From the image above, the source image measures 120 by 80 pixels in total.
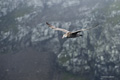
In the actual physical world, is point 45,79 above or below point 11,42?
below

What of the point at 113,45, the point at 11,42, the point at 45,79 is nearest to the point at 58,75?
the point at 45,79

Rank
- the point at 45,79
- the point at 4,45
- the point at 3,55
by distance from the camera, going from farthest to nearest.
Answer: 1. the point at 4,45
2. the point at 3,55
3. the point at 45,79

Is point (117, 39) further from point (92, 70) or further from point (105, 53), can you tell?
point (92, 70)

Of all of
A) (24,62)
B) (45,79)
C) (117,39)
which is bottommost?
(45,79)

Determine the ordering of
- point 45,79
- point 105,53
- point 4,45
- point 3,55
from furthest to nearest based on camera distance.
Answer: point 4,45, point 3,55, point 105,53, point 45,79

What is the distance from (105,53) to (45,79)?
207 feet

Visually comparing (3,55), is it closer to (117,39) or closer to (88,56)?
(88,56)

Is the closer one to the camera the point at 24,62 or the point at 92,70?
the point at 92,70

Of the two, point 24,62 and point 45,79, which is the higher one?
point 24,62

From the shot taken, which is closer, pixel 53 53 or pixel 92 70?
pixel 92 70

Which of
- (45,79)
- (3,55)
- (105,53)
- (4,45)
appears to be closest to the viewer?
(45,79)

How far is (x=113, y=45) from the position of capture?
549 ft

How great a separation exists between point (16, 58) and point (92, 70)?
255 ft

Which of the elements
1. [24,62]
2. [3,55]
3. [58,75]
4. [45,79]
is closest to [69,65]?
[58,75]
